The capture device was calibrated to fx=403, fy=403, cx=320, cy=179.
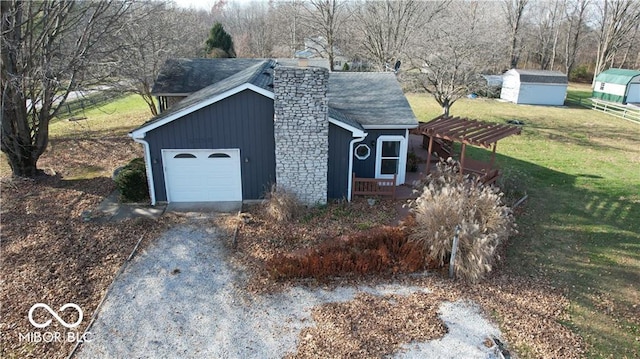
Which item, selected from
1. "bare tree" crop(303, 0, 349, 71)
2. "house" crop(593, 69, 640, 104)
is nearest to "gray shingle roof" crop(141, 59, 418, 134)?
"bare tree" crop(303, 0, 349, 71)

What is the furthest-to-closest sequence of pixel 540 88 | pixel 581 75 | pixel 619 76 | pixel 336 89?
1. pixel 581 75
2. pixel 540 88
3. pixel 619 76
4. pixel 336 89

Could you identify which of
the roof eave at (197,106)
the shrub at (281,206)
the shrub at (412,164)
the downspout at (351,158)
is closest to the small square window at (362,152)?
the downspout at (351,158)

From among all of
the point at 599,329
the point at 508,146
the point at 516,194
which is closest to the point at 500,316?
the point at 599,329

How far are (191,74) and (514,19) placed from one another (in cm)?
4379

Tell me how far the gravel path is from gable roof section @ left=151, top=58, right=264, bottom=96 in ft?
33.3

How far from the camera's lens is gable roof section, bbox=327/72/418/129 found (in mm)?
13273

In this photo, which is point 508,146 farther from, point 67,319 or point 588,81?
point 588,81

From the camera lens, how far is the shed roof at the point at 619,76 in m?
34.4

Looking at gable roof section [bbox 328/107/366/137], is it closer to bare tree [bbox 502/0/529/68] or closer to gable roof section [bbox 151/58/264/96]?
gable roof section [bbox 151/58/264/96]

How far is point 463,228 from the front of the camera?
9047mm

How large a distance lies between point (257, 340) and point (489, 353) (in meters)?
4.08

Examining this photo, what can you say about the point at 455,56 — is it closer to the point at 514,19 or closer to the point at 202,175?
the point at 202,175

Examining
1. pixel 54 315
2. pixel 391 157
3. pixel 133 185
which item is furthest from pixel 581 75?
pixel 54 315

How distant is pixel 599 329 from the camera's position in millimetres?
7633
